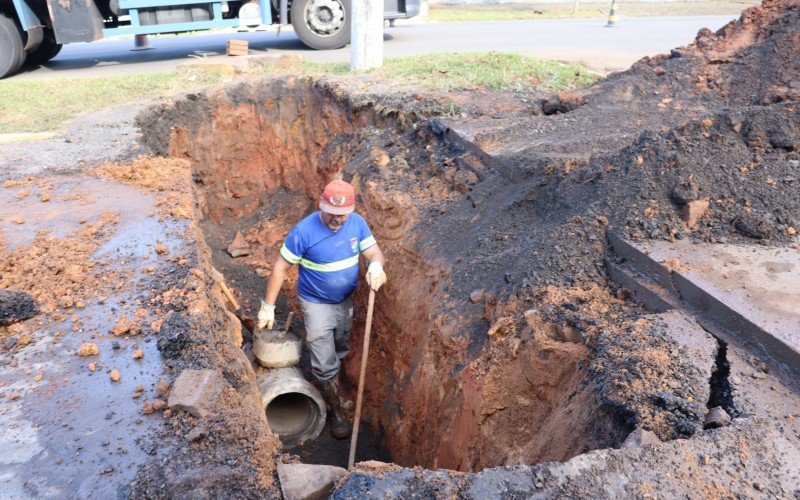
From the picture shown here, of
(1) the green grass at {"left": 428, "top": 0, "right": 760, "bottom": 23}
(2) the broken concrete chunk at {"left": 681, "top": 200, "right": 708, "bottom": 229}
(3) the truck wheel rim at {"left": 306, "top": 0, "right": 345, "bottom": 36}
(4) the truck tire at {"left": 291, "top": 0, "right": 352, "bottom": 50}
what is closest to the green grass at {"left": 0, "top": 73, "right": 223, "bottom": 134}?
(4) the truck tire at {"left": 291, "top": 0, "right": 352, "bottom": 50}

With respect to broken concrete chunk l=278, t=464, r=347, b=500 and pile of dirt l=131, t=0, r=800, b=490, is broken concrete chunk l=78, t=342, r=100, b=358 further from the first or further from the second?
pile of dirt l=131, t=0, r=800, b=490

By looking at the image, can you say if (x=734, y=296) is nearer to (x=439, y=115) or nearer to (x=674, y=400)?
(x=674, y=400)

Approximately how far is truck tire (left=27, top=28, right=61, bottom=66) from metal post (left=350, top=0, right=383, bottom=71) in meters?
7.28

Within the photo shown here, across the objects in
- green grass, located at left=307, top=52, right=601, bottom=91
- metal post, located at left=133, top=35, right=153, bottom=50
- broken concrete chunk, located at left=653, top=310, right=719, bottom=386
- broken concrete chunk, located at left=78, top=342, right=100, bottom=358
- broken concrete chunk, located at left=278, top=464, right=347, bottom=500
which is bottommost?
broken concrete chunk, located at left=278, top=464, right=347, bottom=500

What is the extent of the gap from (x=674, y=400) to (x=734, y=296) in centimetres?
91

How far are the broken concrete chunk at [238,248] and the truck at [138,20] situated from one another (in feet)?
17.7

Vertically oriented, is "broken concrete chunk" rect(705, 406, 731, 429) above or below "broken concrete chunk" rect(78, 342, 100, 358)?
above

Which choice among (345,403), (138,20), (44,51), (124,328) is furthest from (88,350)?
(44,51)

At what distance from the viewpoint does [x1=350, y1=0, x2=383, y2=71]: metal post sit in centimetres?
894

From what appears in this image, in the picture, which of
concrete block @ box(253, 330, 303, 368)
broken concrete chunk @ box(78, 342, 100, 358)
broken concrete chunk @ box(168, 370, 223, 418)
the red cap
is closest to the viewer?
broken concrete chunk @ box(168, 370, 223, 418)

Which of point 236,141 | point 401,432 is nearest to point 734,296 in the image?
point 401,432

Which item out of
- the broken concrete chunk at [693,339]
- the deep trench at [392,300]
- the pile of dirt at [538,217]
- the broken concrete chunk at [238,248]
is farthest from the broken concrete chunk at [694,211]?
the broken concrete chunk at [238,248]

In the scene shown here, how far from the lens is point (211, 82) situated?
895 centimetres

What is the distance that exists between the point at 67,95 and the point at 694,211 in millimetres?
8764
